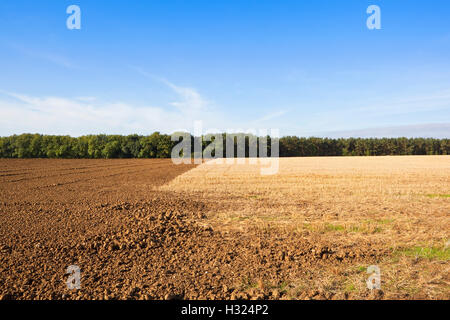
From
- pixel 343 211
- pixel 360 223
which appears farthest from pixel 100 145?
pixel 360 223

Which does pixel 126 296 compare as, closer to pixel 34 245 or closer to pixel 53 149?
pixel 34 245

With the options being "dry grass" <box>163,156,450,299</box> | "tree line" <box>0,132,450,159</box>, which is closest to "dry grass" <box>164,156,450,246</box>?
"dry grass" <box>163,156,450,299</box>

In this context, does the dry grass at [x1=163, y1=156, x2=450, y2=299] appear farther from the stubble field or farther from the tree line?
the tree line

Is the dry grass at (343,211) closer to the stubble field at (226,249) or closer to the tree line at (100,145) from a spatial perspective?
the stubble field at (226,249)

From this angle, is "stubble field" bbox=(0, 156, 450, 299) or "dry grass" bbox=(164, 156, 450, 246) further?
"dry grass" bbox=(164, 156, 450, 246)

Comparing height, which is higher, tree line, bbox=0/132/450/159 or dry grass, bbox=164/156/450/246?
tree line, bbox=0/132/450/159

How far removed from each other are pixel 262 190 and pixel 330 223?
273 inches

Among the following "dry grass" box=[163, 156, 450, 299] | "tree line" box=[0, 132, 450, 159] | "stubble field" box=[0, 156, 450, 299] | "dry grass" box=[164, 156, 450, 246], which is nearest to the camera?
"stubble field" box=[0, 156, 450, 299]

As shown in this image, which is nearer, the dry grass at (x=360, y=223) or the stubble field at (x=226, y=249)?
the stubble field at (x=226, y=249)

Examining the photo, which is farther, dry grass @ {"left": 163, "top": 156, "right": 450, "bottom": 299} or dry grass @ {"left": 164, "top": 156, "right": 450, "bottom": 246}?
dry grass @ {"left": 164, "top": 156, "right": 450, "bottom": 246}

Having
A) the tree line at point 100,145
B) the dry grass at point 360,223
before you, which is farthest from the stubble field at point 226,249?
the tree line at point 100,145

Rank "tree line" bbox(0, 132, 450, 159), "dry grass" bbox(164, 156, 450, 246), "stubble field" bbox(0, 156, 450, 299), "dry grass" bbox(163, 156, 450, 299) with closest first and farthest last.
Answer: "stubble field" bbox(0, 156, 450, 299) < "dry grass" bbox(163, 156, 450, 299) < "dry grass" bbox(164, 156, 450, 246) < "tree line" bbox(0, 132, 450, 159)

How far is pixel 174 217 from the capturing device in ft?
30.1
